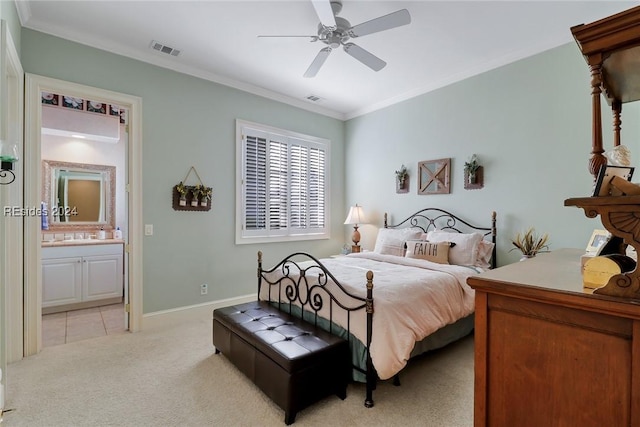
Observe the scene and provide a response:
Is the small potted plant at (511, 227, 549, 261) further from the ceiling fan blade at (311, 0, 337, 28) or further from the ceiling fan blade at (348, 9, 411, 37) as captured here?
the ceiling fan blade at (311, 0, 337, 28)

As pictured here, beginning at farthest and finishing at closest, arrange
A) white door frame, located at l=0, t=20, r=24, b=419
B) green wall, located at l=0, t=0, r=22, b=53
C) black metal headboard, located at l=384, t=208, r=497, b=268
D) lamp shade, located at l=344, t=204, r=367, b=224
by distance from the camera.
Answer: lamp shade, located at l=344, t=204, r=367, b=224 → black metal headboard, located at l=384, t=208, r=497, b=268 → white door frame, located at l=0, t=20, r=24, b=419 → green wall, located at l=0, t=0, r=22, b=53

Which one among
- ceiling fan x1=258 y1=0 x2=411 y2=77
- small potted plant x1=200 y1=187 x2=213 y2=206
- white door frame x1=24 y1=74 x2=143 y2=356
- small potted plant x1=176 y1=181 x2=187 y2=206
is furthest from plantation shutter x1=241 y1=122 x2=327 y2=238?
white door frame x1=24 y1=74 x2=143 y2=356

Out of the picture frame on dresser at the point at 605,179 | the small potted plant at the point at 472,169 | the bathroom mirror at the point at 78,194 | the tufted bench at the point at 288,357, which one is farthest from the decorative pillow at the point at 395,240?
the bathroom mirror at the point at 78,194

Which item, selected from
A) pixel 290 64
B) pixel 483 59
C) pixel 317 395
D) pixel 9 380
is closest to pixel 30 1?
pixel 290 64

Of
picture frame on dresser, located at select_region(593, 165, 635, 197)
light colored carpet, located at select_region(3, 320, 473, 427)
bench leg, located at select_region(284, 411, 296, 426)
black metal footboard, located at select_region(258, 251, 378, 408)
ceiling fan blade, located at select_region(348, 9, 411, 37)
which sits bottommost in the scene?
light colored carpet, located at select_region(3, 320, 473, 427)

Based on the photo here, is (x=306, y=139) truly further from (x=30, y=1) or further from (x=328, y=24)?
(x=30, y=1)

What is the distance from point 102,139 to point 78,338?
2947 mm

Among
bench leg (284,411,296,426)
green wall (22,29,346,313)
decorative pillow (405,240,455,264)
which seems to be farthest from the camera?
decorative pillow (405,240,455,264)

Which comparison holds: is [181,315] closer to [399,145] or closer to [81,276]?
[81,276]

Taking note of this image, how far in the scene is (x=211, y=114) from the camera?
401 centimetres

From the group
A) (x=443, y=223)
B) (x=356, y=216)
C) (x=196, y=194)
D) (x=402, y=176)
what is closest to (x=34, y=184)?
(x=196, y=194)

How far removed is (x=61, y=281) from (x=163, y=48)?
128 inches

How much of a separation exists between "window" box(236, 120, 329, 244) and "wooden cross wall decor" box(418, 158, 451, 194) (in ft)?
5.38

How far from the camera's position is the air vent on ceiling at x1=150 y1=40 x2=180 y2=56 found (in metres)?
3.27
